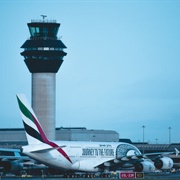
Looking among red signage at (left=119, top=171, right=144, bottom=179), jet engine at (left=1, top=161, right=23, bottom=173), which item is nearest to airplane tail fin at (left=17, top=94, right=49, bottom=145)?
red signage at (left=119, top=171, right=144, bottom=179)

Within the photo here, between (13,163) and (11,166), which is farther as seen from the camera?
(13,163)

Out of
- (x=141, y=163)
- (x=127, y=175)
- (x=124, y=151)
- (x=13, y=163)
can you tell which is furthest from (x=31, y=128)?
(x=124, y=151)

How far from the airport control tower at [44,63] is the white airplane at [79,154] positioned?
2059 inches

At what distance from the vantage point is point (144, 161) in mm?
96688

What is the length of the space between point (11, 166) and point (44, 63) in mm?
59934

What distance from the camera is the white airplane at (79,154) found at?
8644cm

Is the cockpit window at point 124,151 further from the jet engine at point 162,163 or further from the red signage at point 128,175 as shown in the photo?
the red signage at point 128,175

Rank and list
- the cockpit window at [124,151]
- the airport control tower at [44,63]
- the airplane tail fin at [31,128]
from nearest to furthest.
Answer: the airplane tail fin at [31,128], the cockpit window at [124,151], the airport control tower at [44,63]

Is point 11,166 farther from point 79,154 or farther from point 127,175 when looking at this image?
point 127,175

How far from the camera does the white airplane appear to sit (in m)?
86.4

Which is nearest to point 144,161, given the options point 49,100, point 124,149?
point 124,149

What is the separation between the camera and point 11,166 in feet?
320

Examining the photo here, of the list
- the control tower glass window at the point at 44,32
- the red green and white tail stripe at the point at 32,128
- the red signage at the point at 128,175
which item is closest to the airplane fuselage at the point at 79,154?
the red green and white tail stripe at the point at 32,128

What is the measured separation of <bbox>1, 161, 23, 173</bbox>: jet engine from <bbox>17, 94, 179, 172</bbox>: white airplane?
8403 millimetres
